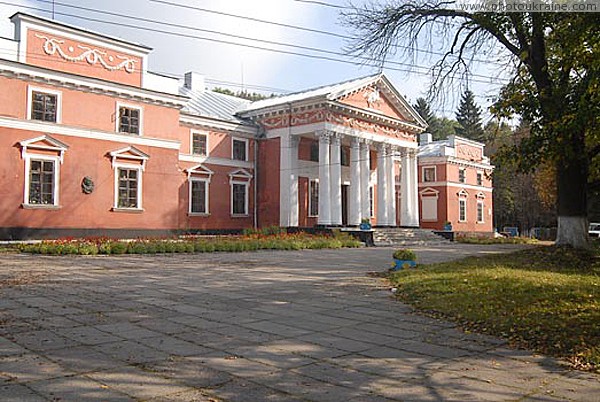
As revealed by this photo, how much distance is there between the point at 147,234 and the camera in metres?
25.3

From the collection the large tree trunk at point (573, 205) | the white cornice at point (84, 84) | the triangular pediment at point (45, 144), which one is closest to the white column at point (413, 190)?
the white cornice at point (84, 84)

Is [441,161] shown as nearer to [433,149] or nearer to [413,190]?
[433,149]

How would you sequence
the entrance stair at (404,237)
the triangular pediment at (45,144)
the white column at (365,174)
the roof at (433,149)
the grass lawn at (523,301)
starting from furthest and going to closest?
the roof at (433,149)
the white column at (365,174)
the entrance stair at (404,237)
the triangular pediment at (45,144)
the grass lawn at (523,301)

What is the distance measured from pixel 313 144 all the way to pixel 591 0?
24016mm

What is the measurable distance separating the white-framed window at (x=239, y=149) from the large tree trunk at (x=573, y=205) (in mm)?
20273

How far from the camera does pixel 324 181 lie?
98.0ft

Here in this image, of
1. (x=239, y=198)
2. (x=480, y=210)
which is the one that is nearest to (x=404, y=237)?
(x=239, y=198)

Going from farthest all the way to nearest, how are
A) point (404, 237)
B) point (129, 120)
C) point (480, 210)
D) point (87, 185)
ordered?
point (480, 210)
point (404, 237)
point (129, 120)
point (87, 185)

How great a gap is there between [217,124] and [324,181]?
7.15 meters

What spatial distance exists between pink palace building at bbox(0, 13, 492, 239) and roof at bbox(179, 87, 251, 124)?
0.16 meters

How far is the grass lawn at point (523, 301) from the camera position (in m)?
5.82

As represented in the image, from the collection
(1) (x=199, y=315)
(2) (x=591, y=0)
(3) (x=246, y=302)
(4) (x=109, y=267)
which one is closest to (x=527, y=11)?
(2) (x=591, y=0)

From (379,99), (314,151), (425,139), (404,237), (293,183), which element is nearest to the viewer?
(293,183)

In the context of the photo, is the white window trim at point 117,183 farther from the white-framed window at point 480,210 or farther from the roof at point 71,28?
the white-framed window at point 480,210
